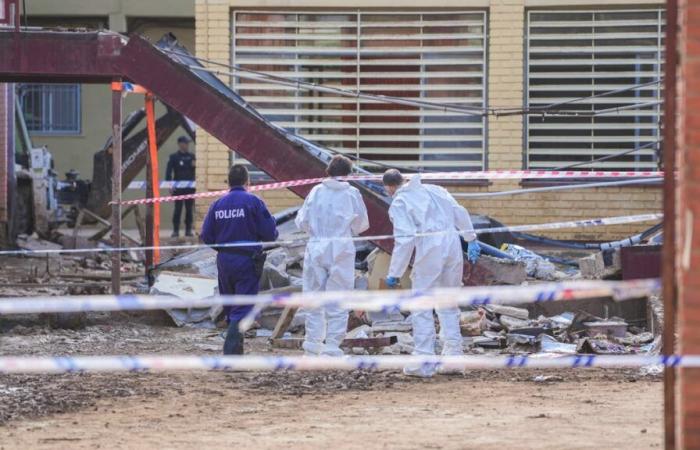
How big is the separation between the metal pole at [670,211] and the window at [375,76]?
13981mm

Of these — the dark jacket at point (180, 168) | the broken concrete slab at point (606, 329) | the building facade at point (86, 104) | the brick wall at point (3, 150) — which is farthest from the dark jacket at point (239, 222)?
the building facade at point (86, 104)

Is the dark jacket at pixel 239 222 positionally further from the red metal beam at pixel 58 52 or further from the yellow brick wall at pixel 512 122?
the yellow brick wall at pixel 512 122

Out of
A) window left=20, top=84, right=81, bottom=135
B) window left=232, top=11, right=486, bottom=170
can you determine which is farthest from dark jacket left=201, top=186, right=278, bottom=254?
window left=20, top=84, right=81, bottom=135

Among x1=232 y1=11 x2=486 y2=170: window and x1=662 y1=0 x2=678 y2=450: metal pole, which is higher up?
x1=232 y1=11 x2=486 y2=170: window

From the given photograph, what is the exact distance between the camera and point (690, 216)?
230 inches

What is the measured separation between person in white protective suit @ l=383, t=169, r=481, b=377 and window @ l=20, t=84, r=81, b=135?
2056 cm

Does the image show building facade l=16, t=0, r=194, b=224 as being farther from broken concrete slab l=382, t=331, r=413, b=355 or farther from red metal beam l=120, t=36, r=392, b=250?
broken concrete slab l=382, t=331, r=413, b=355

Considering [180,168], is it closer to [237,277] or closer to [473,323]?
[473,323]

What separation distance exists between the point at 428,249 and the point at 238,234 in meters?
1.85

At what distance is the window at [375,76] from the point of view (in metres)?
20.1

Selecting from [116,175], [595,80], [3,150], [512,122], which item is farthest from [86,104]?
[116,175]

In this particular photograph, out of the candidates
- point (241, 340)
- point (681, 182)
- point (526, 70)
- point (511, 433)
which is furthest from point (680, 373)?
point (526, 70)

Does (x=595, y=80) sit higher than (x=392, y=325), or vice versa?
(x=595, y=80)

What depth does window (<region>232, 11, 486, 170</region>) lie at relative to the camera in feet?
66.0
